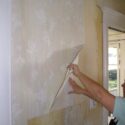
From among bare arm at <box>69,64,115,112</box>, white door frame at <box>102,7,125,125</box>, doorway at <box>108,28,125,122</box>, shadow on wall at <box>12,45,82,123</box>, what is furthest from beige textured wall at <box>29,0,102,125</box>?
doorway at <box>108,28,125,122</box>

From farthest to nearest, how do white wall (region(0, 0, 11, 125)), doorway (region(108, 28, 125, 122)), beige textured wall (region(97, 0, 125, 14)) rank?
doorway (region(108, 28, 125, 122)) → beige textured wall (region(97, 0, 125, 14)) → white wall (region(0, 0, 11, 125))

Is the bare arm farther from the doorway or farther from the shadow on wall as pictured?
the doorway

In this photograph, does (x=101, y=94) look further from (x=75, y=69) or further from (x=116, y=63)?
(x=116, y=63)

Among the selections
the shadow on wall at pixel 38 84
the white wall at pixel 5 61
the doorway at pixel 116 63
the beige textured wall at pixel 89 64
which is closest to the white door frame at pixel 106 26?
the beige textured wall at pixel 89 64

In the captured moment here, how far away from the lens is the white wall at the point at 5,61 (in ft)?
3.33

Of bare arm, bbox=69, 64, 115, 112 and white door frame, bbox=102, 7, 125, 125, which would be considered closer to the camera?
bare arm, bbox=69, 64, 115, 112

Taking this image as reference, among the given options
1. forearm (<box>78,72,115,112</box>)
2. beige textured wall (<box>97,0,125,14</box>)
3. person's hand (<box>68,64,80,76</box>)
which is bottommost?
forearm (<box>78,72,115,112</box>)

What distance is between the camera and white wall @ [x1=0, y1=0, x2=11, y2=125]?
1.02 meters

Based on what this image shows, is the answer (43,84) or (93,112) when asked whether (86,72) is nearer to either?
(93,112)

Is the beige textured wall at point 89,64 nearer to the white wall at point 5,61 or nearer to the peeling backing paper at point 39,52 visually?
the peeling backing paper at point 39,52

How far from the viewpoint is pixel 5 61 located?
3.37 feet

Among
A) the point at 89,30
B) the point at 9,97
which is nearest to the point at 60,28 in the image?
the point at 89,30

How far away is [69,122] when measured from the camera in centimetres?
145

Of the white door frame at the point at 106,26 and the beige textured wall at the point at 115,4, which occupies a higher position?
the beige textured wall at the point at 115,4
